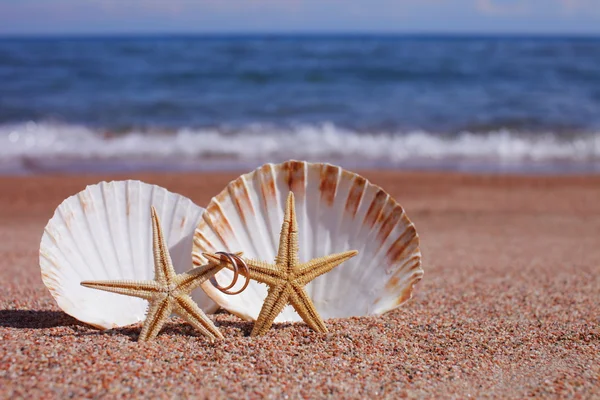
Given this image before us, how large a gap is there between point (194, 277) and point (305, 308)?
1.66 ft

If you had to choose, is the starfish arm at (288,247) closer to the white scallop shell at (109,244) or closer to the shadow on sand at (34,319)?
the white scallop shell at (109,244)

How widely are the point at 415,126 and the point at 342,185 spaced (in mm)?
9421

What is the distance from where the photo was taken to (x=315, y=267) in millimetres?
2557

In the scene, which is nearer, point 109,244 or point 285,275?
point 285,275

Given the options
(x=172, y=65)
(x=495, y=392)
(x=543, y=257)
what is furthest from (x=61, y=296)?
(x=172, y=65)

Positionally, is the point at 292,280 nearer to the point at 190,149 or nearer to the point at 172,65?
the point at 190,149

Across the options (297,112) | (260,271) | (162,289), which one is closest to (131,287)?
(162,289)

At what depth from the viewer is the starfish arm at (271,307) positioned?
8.22ft

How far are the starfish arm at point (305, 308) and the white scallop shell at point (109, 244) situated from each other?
0.54m

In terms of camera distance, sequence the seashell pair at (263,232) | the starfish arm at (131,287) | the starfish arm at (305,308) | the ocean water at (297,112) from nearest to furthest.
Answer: the starfish arm at (131,287), the starfish arm at (305,308), the seashell pair at (263,232), the ocean water at (297,112)

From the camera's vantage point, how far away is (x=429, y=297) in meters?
3.61

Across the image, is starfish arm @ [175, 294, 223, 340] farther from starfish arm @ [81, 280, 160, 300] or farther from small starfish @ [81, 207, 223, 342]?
starfish arm @ [81, 280, 160, 300]

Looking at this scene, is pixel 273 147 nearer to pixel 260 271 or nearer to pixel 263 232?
pixel 263 232

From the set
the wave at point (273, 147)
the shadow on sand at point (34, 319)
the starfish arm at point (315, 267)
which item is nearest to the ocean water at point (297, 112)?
the wave at point (273, 147)
